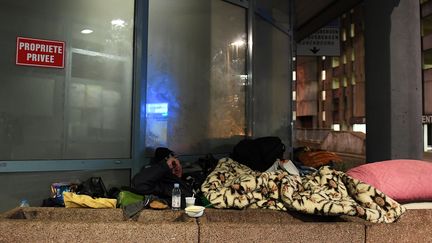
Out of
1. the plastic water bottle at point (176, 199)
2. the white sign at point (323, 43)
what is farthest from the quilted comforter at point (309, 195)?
the white sign at point (323, 43)

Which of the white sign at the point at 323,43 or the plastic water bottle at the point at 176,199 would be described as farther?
the white sign at the point at 323,43

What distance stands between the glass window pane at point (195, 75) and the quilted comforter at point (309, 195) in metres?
1.28

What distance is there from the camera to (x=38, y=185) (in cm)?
381


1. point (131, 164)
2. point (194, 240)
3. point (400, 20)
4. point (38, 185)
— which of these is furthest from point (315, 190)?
point (400, 20)

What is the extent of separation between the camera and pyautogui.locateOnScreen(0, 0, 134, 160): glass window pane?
147 inches

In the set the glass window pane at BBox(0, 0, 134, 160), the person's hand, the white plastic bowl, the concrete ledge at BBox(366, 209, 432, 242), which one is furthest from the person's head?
the concrete ledge at BBox(366, 209, 432, 242)

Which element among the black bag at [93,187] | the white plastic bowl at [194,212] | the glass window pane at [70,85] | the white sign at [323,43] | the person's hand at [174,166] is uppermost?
the white sign at [323,43]

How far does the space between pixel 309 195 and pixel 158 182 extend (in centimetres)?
140

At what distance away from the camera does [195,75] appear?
5.02m

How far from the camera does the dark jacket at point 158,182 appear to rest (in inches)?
139

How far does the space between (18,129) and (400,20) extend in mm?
5215

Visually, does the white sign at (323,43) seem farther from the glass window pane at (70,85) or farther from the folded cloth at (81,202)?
the folded cloth at (81,202)

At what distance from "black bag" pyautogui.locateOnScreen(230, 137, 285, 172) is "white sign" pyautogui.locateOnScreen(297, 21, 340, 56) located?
7.27 metres

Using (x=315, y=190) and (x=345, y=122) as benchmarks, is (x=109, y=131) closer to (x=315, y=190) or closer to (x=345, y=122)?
(x=315, y=190)
